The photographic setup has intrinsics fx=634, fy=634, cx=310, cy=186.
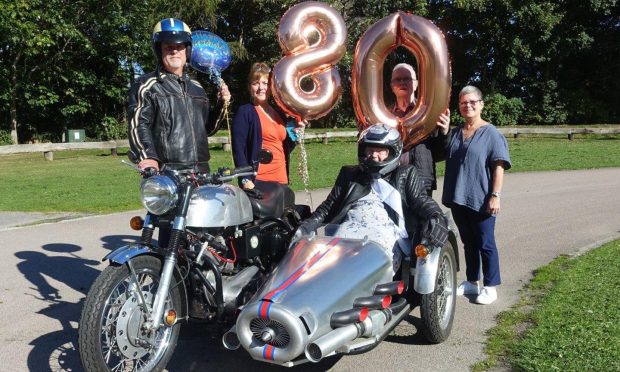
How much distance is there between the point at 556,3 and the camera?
35.2 metres

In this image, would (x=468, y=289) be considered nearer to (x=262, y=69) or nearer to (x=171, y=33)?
(x=262, y=69)

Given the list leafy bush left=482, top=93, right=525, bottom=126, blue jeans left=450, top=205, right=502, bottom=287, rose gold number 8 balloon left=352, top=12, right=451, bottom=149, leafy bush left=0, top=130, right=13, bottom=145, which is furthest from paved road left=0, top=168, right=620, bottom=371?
leafy bush left=482, top=93, right=525, bottom=126

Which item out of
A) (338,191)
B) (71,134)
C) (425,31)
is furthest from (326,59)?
(71,134)

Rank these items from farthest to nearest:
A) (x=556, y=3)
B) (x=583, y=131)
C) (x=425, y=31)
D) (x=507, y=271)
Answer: (x=556, y=3)
(x=583, y=131)
(x=507, y=271)
(x=425, y=31)

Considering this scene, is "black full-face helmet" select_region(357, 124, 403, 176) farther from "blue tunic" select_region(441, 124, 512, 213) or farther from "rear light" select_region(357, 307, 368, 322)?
"rear light" select_region(357, 307, 368, 322)

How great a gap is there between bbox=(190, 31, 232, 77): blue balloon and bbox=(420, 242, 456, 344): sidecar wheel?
256 centimetres

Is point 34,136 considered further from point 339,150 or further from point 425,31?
point 425,31

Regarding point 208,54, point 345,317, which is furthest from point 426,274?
Answer: point 208,54

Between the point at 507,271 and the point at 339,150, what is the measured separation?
16.3 meters

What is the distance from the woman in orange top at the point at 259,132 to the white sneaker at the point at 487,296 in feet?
6.63

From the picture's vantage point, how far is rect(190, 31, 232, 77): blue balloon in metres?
5.63

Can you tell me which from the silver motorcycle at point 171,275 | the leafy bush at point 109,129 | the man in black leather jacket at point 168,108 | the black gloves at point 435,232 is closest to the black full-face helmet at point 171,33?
the man in black leather jacket at point 168,108

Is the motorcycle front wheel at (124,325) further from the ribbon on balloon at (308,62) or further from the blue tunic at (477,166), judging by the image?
the blue tunic at (477,166)

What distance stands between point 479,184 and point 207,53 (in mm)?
2689
